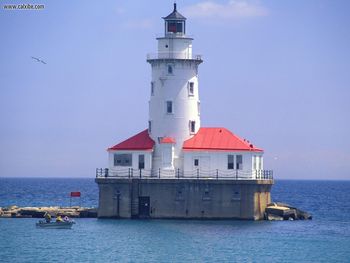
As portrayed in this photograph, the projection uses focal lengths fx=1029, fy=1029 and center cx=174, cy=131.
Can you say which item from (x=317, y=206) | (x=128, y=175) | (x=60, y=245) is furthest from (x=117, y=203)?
(x=317, y=206)

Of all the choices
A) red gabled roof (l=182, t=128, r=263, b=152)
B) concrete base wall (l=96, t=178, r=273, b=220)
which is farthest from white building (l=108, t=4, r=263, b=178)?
concrete base wall (l=96, t=178, r=273, b=220)

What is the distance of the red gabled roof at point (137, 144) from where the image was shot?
87438mm

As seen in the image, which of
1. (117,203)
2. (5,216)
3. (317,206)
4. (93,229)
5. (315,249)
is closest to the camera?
(315,249)

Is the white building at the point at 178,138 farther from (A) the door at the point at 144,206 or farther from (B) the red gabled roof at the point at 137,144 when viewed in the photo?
(A) the door at the point at 144,206

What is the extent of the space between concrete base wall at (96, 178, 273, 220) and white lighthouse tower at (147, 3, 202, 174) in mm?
4090

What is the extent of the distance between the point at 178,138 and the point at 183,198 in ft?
20.6

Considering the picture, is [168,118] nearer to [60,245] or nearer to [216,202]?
[216,202]

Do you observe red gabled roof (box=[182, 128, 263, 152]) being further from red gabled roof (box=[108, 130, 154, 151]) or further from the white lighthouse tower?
red gabled roof (box=[108, 130, 154, 151])

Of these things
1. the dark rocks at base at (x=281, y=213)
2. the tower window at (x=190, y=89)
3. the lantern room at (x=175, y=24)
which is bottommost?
the dark rocks at base at (x=281, y=213)

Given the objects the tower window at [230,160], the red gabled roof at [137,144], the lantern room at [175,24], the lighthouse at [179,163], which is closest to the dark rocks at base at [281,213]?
the lighthouse at [179,163]

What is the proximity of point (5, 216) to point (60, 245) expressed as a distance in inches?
836

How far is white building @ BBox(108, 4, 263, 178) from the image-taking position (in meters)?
86.4

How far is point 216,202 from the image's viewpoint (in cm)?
→ 8369

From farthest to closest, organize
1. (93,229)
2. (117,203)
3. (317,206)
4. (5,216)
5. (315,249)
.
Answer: (317,206) < (5,216) < (117,203) < (93,229) < (315,249)
